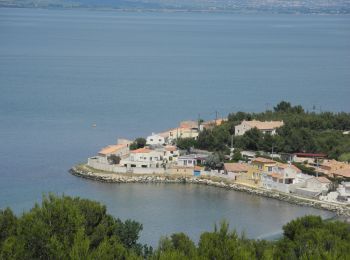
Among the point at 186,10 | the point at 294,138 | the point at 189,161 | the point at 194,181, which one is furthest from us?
the point at 186,10

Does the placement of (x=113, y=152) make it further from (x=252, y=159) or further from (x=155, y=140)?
(x=252, y=159)

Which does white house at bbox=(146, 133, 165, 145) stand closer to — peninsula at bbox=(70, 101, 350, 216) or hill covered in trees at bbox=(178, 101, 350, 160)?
peninsula at bbox=(70, 101, 350, 216)

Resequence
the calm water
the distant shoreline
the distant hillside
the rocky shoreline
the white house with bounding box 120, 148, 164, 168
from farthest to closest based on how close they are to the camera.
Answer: the distant hillside
the distant shoreline
the white house with bounding box 120, 148, 164, 168
the rocky shoreline
the calm water

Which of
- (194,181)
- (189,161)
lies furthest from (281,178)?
(189,161)

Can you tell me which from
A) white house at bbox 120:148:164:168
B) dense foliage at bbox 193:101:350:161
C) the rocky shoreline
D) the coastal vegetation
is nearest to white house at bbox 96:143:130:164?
white house at bbox 120:148:164:168

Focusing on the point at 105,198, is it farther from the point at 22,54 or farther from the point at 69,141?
the point at 22,54

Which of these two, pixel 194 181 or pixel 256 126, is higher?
pixel 256 126

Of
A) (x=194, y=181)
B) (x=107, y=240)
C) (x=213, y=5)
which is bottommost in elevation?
(x=213, y=5)

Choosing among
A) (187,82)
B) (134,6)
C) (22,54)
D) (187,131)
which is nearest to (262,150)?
(187,131)
